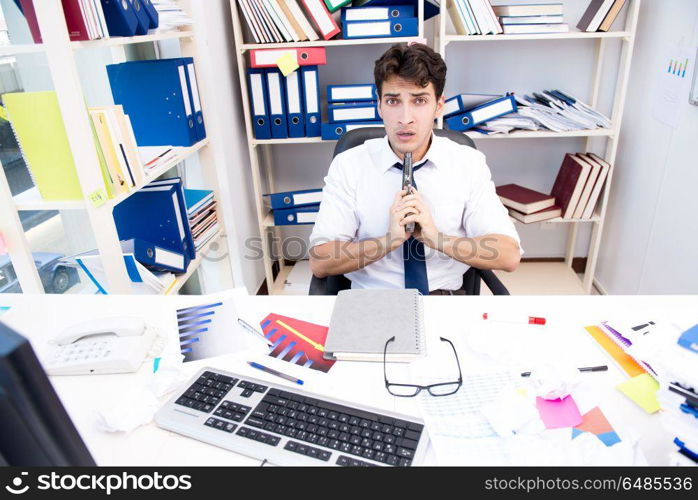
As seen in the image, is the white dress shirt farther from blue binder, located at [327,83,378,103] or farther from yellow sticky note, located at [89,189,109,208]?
blue binder, located at [327,83,378,103]

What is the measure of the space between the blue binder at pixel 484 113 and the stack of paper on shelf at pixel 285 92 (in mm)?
709

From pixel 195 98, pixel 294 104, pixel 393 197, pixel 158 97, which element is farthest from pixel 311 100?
pixel 393 197

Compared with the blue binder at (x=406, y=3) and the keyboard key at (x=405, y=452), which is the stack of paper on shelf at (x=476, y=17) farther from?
the keyboard key at (x=405, y=452)

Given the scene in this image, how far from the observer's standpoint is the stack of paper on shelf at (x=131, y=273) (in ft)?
4.77

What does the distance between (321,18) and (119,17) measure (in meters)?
1.05

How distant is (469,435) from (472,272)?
33.4 inches

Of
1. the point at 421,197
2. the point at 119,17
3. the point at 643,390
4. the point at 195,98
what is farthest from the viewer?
the point at 195,98

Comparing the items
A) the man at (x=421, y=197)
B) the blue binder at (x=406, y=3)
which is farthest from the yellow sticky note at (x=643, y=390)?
the blue binder at (x=406, y=3)

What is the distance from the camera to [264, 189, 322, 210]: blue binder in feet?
8.52

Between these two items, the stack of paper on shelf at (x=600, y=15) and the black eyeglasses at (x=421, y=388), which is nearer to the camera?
the black eyeglasses at (x=421, y=388)

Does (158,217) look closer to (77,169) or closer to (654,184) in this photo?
(77,169)

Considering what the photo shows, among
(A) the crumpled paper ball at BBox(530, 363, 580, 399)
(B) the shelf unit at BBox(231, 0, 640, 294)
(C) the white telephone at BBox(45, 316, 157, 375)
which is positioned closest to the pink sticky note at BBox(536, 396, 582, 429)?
(A) the crumpled paper ball at BBox(530, 363, 580, 399)

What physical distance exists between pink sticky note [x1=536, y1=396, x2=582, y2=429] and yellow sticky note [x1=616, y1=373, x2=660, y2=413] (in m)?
0.11

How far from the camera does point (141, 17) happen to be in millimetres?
1546
